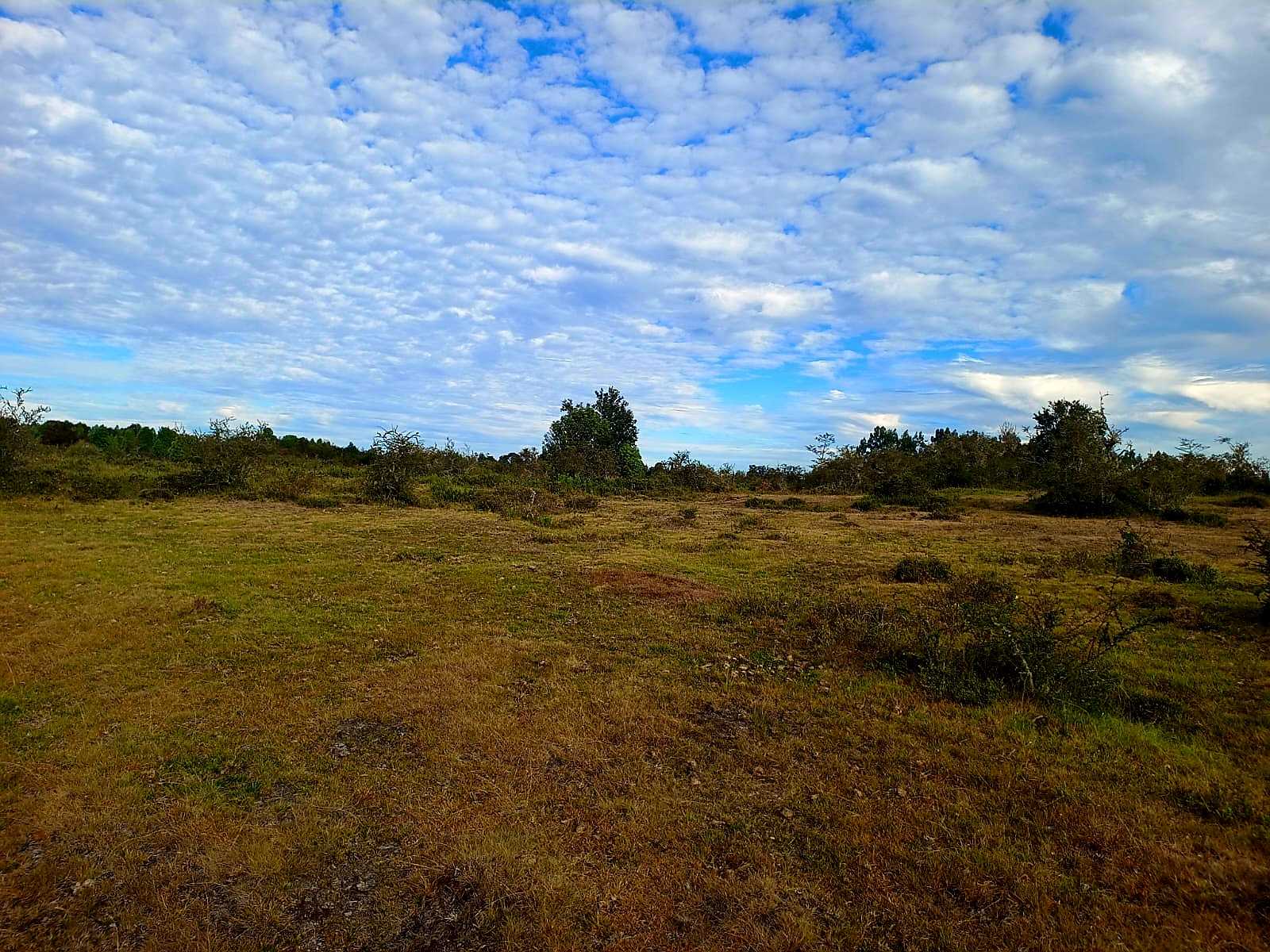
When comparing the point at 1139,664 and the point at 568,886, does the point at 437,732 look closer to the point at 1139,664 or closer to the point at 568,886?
the point at 568,886

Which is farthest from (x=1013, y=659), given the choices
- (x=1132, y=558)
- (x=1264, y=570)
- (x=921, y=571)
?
(x=1132, y=558)

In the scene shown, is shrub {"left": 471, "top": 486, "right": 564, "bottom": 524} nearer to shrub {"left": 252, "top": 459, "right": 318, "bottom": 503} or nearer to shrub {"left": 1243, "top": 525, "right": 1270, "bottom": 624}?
shrub {"left": 252, "top": 459, "right": 318, "bottom": 503}

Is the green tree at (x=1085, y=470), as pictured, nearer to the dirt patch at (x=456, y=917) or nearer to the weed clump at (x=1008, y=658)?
the weed clump at (x=1008, y=658)

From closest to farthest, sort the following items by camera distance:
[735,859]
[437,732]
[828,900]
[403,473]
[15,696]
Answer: [828,900] < [735,859] < [437,732] < [15,696] < [403,473]

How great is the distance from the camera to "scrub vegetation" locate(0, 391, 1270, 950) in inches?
158

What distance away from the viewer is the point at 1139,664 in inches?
318

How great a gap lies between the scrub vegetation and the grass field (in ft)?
0.10

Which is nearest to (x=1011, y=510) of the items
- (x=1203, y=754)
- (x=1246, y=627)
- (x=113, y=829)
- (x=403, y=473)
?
(x=1246, y=627)

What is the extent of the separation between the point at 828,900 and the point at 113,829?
5.29 metres

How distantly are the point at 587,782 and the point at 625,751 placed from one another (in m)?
0.61

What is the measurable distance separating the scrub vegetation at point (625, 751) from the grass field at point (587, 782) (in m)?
0.03

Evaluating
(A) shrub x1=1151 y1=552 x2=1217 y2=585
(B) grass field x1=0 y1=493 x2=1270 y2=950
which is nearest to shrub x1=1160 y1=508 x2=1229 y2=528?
(A) shrub x1=1151 y1=552 x2=1217 y2=585

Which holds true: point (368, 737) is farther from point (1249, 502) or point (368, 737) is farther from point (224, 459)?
point (1249, 502)

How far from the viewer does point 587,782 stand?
5473 mm
